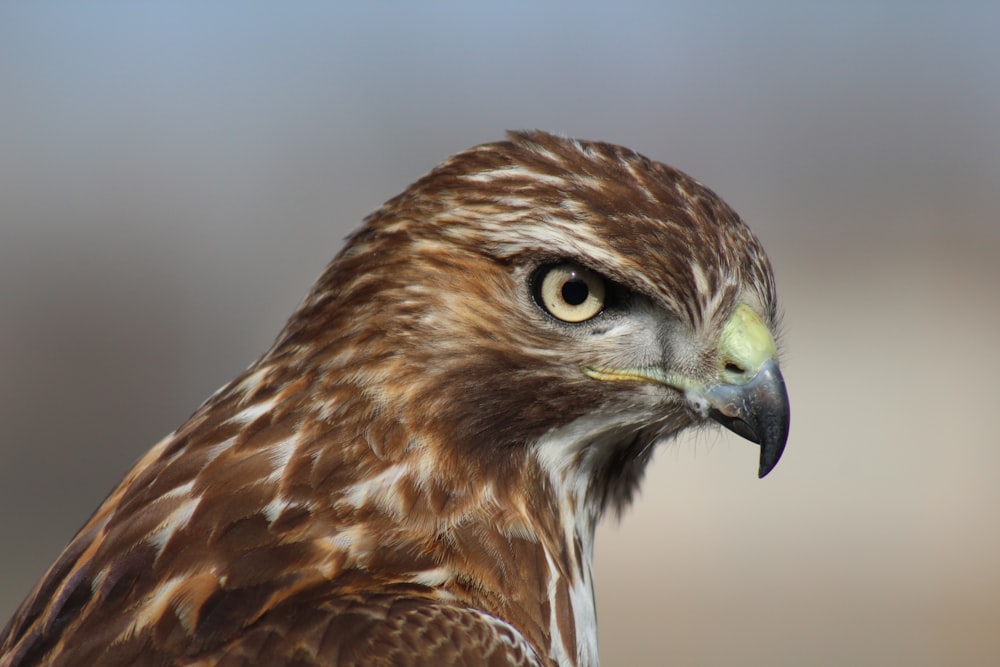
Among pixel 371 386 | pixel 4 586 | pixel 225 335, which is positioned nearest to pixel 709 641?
pixel 4 586

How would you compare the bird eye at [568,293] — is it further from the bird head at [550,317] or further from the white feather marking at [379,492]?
the white feather marking at [379,492]

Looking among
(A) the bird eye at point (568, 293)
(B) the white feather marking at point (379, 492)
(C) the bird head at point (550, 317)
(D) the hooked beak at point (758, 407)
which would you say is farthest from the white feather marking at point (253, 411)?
(D) the hooked beak at point (758, 407)

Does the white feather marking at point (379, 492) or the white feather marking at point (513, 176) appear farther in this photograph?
the white feather marking at point (513, 176)

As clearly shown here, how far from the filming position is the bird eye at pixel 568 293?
2471mm

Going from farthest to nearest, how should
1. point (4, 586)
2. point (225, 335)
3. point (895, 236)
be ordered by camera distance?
1. point (225, 335)
2. point (895, 236)
3. point (4, 586)

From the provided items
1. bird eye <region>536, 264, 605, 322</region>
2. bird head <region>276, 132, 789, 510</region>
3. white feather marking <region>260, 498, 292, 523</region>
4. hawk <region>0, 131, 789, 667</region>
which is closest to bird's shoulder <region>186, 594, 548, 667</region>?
hawk <region>0, 131, 789, 667</region>

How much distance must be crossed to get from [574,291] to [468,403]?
309 millimetres

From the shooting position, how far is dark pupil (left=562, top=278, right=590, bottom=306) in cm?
248

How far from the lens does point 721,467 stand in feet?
43.8

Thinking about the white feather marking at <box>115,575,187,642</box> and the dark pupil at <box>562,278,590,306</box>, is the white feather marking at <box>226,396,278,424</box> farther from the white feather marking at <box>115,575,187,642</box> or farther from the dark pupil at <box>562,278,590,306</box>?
the dark pupil at <box>562,278,590,306</box>

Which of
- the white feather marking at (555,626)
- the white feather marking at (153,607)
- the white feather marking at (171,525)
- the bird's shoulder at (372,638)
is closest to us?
the bird's shoulder at (372,638)

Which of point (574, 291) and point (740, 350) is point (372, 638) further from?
point (740, 350)

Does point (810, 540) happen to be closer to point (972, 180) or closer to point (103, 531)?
point (972, 180)

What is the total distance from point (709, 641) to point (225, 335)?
902cm
